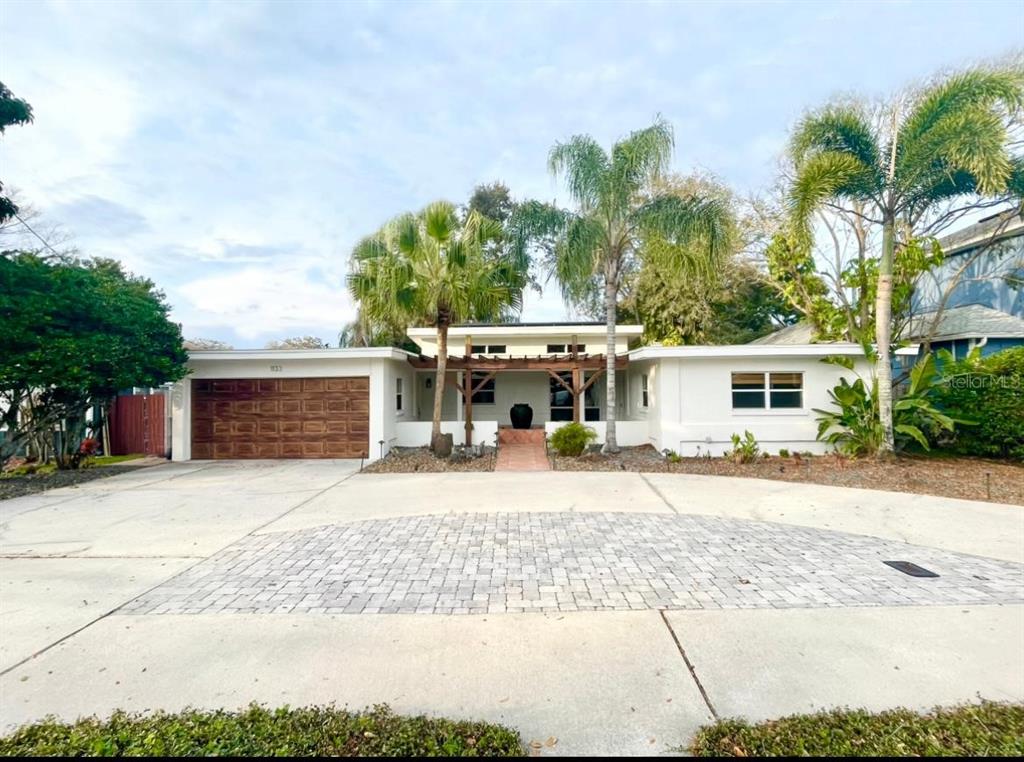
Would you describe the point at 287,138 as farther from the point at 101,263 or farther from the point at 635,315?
the point at 101,263

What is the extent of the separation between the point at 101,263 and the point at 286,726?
3112cm

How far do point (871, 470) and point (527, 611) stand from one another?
374 inches

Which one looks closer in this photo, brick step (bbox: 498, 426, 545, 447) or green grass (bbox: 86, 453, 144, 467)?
green grass (bbox: 86, 453, 144, 467)

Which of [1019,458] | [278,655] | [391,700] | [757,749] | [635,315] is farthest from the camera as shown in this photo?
[635,315]

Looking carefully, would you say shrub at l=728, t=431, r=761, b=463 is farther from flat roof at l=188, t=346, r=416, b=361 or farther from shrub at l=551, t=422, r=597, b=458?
flat roof at l=188, t=346, r=416, b=361

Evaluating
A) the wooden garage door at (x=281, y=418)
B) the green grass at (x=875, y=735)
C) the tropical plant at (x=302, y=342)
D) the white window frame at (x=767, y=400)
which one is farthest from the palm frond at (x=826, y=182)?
the tropical plant at (x=302, y=342)

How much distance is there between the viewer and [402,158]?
13023mm

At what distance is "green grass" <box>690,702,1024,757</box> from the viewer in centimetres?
231

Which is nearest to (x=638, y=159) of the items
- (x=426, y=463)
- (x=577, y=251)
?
(x=577, y=251)

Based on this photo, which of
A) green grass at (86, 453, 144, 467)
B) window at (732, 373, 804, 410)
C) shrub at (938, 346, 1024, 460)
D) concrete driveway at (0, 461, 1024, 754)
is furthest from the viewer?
→ window at (732, 373, 804, 410)

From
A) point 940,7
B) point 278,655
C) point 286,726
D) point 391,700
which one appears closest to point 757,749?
point 391,700

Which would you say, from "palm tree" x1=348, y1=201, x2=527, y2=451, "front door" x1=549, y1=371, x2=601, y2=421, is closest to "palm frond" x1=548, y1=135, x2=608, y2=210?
"palm tree" x1=348, y1=201, x2=527, y2=451

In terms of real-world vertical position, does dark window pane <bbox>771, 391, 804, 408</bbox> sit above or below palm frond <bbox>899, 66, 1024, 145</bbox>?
below
